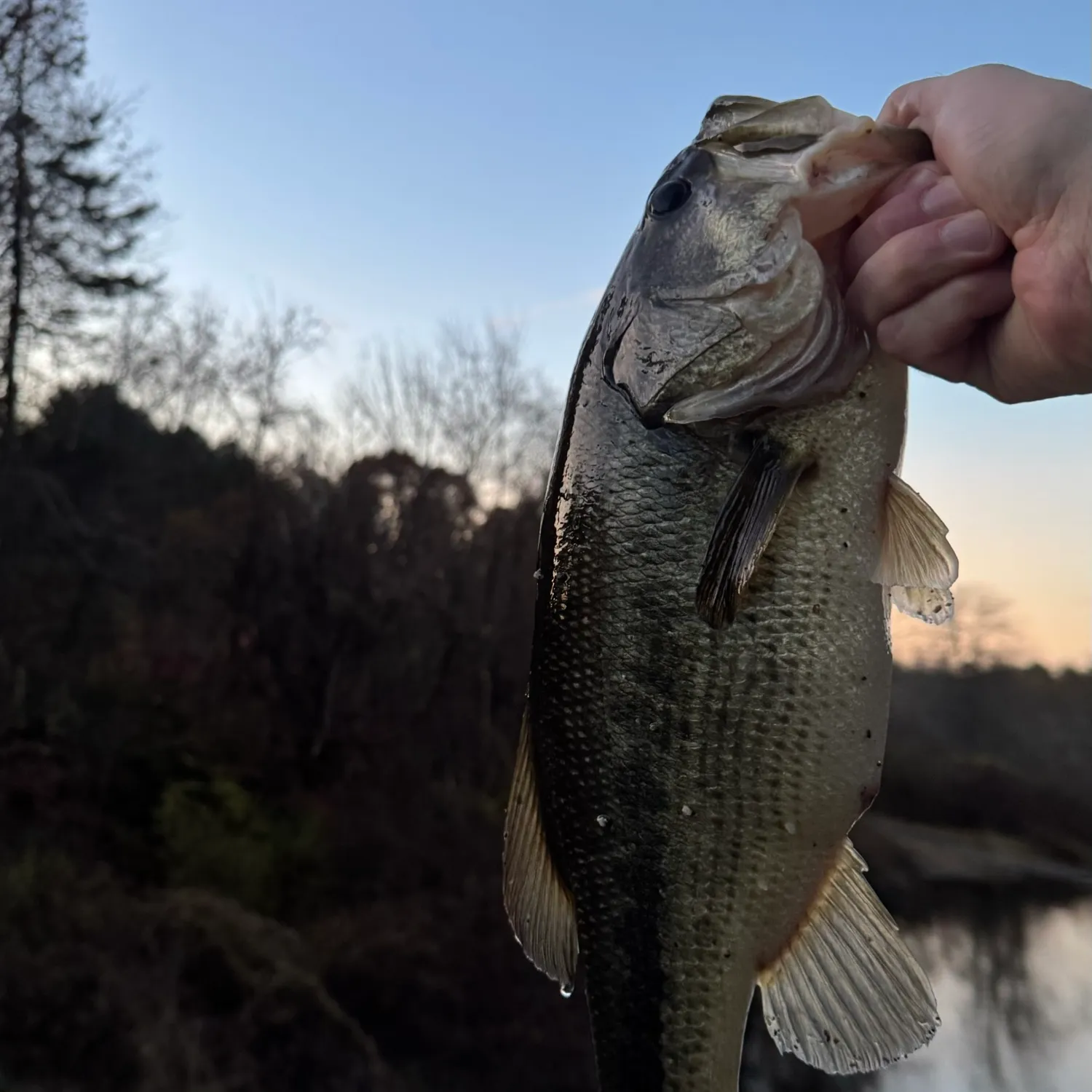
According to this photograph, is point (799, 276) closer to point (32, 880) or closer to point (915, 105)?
point (915, 105)

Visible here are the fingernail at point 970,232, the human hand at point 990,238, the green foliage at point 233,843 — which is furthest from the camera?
the green foliage at point 233,843

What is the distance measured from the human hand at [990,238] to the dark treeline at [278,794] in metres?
7.71

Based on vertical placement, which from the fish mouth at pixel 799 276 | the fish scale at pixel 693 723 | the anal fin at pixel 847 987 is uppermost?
the fish mouth at pixel 799 276

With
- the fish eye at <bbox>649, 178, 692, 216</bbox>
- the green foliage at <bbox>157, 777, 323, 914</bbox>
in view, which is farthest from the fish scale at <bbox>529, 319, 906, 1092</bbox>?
the green foliage at <bbox>157, 777, 323, 914</bbox>

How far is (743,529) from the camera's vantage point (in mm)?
1529

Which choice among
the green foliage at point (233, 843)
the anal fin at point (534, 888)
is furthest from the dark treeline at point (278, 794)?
the anal fin at point (534, 888)

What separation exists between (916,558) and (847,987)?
80 centimetres

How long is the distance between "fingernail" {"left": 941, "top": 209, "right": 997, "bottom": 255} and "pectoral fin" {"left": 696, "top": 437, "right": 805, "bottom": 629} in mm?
444

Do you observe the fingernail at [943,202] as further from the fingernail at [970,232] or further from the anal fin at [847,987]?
the anal fin at [847,987]

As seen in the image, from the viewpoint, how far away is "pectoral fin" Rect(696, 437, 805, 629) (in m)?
1.52

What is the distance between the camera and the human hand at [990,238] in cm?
136

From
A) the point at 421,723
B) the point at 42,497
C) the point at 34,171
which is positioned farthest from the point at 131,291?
the point at 421,723

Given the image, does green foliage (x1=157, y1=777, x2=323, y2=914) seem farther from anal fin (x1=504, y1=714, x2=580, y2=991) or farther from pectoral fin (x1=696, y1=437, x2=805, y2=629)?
pectoral fin (x1=696, y1=437, x2=805, y2=629)

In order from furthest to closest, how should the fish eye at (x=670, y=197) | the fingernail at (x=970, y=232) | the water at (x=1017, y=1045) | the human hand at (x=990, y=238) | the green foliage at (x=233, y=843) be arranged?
the water at (x=1017, y=1045), the green foliage at (x=233, y=843), the fish eye at (x=670, y=197), the fingernail at (x=970, y=232), the human hand at (x=990, y=238)
